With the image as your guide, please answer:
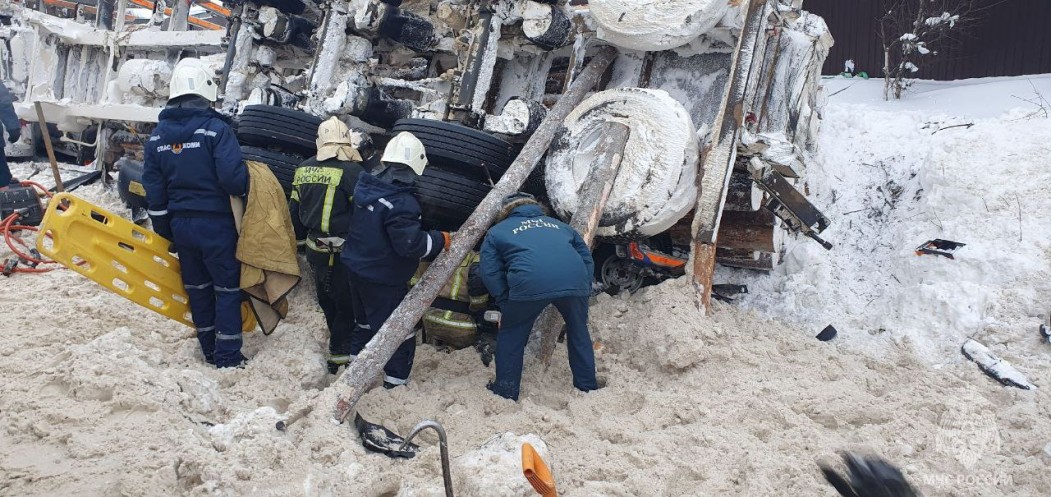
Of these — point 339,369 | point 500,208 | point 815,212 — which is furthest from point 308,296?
point 815,212

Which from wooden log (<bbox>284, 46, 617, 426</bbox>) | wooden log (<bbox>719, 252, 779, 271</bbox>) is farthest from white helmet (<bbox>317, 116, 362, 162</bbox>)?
wooden log (<bbox>719, 252, 779, 271</bbox>)

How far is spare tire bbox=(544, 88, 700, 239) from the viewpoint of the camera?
455 cm

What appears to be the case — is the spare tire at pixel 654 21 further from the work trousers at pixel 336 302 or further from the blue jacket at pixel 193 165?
the blue jacket at pixel 193 165

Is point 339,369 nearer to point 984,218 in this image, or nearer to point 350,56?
point 350,56

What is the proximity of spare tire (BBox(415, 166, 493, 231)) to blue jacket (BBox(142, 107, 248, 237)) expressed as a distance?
3.65 feet

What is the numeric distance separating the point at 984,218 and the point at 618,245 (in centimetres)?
285

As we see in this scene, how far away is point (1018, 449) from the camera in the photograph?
10.6 feet

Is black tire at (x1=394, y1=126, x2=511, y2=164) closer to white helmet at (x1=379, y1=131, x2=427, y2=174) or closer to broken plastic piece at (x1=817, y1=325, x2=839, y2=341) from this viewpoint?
white helmet at (x1=379, y1=131, x2=427, y2=174)

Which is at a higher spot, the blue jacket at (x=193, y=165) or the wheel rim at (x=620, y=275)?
the blue jacket at (x=193, y=165)

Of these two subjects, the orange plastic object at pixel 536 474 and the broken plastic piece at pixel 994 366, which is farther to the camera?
the broken plastic piece at pixel 994 366

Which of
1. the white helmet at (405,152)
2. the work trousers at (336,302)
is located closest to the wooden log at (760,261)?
the white helmet at (405,152)

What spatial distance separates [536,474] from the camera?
2611 millimetres

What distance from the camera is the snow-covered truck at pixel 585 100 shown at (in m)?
4.59

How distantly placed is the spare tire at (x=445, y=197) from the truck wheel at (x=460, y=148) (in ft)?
0.25
